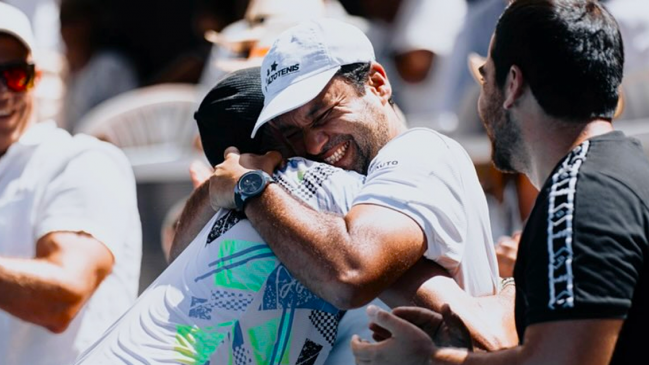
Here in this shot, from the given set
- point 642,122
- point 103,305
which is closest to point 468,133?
point 642,122

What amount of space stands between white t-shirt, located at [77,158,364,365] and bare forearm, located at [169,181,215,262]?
10.0 inches

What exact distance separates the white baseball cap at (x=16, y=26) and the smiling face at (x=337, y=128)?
1519mm

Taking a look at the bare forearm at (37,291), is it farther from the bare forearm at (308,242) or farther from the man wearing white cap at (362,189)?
the bare forearm at (308,242)

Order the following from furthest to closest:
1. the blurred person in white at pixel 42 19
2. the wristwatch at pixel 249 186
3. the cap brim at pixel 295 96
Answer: the blurred person in white at pixel 42 19 < the cap brim at pixel 295 96 < the wristwatch at pixel 249 186

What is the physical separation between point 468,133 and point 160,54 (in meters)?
5.15

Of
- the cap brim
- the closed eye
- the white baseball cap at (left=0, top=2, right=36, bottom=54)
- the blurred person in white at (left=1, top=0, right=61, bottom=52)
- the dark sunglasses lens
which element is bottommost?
the blurred person in white at (left=1, top=0, right=61, bottom=52)

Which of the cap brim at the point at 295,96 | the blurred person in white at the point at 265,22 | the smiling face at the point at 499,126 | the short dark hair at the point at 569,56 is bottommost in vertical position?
the blurred person in white at the point at 265,22

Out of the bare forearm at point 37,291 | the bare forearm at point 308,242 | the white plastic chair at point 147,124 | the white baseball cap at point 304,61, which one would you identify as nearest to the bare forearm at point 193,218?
the white baseball cap at point 304,61

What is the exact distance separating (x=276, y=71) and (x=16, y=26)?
5.06ft

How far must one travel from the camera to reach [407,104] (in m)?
6.48

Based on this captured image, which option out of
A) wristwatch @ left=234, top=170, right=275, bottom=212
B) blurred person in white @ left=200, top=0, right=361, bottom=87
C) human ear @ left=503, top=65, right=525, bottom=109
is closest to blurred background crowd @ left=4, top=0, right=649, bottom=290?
blurred person in white @ left=200, top=0, right=361, bottom=87

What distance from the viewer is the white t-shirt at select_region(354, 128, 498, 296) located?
103 inches

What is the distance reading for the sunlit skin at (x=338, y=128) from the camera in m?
2.98

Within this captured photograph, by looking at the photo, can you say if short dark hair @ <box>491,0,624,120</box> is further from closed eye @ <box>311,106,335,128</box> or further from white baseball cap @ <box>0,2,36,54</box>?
white baseball cap @ <box>0,2,36,54</box>
